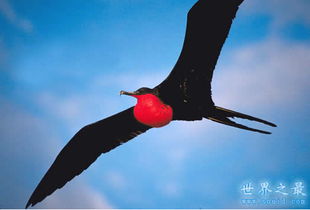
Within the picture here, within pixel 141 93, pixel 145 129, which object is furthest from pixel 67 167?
pixel 141 93

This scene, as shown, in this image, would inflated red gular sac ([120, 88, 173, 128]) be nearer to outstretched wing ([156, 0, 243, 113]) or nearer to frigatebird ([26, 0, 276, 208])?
frigatebird ([26, 0, 276, 208])

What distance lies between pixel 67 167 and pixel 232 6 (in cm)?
259

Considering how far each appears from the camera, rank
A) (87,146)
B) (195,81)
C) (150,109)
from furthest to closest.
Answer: (87,146) < (195,81) < (150,109)

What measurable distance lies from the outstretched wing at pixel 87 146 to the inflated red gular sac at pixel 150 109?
2.39 ft

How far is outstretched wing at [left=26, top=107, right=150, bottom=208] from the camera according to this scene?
172 inches

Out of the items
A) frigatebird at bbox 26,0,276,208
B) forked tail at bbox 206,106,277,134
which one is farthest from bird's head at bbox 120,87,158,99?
forked tail at bbox 206,106,277,134

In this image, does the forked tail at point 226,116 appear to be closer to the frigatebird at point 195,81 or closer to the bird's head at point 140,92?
the frigatebird at point 195,81

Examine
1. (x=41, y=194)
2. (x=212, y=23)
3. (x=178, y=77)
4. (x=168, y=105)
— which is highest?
(x=212, y=23)

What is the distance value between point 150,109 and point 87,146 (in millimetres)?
1282

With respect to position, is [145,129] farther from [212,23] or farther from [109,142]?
[212,23]

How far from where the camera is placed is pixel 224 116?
12.4 feet

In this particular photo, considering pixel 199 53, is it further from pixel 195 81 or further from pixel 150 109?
pixel 150 109

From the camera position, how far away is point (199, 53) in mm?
3658

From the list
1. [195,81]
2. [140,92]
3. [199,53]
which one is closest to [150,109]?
[140,92]
